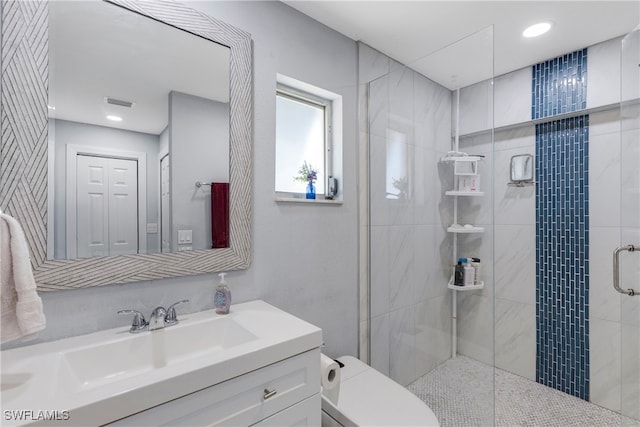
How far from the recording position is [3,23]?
0.95 m

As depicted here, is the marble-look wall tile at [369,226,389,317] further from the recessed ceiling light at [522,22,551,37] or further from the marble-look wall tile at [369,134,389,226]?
the recessed ceiling light at [522,22,551,37]

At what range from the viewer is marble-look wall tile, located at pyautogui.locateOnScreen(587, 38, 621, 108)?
1.92m

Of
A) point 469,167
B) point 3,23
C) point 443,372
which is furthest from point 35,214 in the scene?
point 443,372

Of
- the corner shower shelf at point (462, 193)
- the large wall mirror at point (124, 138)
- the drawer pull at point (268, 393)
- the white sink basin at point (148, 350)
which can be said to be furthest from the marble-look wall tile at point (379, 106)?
the drawer pull at point (268, 393)

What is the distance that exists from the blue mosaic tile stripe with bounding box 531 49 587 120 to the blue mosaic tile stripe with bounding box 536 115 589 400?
0.39 feet

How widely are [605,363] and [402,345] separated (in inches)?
54.1

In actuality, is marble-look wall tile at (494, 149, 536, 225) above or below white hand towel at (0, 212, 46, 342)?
above

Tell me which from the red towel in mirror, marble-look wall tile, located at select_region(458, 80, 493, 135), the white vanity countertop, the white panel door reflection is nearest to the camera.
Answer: the white vanity countertop

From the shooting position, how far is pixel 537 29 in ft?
5.98

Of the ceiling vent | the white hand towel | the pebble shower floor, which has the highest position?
the ceiling vent

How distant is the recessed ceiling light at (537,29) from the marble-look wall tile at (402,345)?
1803 mm

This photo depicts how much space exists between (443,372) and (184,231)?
164 cm

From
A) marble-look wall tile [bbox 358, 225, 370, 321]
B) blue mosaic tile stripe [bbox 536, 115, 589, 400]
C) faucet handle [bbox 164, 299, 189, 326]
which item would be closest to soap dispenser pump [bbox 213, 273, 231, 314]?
faucet handle [bbox 164, 299, 189, 326]

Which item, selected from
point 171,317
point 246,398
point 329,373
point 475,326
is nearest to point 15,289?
point 171,317
